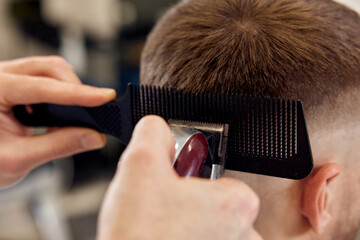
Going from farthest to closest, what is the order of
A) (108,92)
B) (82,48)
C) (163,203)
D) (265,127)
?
(82,48) < (108,92) < (265,127) < (163,203)

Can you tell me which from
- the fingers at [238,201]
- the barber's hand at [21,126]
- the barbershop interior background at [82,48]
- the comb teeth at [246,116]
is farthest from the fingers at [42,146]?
the barbershop interior background at [82,48]

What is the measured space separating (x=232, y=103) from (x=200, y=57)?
145mm

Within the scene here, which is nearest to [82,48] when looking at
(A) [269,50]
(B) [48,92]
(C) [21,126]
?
(C) [21,126]

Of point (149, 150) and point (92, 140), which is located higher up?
point (149, 150)

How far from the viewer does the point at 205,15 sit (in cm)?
81

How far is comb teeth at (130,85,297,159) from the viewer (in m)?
0.66

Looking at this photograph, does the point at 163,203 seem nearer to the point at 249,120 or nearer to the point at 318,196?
the point at 249,120

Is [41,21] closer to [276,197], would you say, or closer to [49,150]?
[49,150]

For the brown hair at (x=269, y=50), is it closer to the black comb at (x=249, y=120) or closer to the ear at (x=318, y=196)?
the black comb at (x=249, y=120)

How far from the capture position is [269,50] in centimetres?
73

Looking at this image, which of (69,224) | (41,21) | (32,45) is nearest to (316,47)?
(69,224)

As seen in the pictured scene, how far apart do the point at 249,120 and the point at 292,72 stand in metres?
0.15

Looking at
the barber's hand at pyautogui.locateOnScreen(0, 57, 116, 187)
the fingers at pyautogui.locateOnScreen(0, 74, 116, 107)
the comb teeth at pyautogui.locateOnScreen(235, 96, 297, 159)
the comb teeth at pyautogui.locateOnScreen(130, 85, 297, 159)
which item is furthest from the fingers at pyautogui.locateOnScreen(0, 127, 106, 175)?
the comb teeth at pyautogui.locateOnScreen(235, 96, 297, 159)

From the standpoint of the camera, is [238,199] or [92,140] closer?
[238,199]
